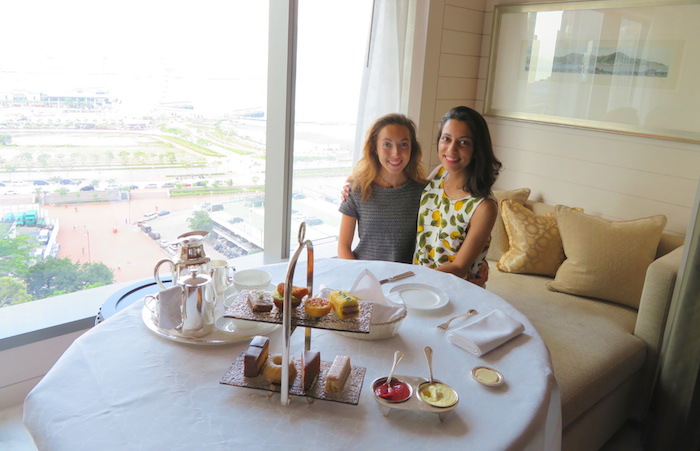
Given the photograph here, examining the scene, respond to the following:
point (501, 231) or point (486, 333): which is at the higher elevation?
point (486, 333)

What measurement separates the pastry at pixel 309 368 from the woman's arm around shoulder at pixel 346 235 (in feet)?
3.93

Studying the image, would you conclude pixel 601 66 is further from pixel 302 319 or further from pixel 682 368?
pixel 302 319

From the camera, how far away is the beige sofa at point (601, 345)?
1.97 m

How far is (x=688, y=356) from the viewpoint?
205 cm

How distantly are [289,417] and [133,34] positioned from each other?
197cm

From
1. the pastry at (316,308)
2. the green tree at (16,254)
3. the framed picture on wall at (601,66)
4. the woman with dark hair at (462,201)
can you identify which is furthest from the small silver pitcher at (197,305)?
the framed picture on wall at (601,66)

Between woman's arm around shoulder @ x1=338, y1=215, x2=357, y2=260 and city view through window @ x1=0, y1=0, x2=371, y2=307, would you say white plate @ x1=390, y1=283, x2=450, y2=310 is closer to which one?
woman's arm around shoulder @ x1=338, y1=215, x2=357, y2=260

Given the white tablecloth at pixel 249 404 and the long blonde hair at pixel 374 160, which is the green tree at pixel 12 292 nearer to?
the white tablecloth at pixel 249 404

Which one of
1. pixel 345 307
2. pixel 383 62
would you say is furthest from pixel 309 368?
pixel 383 62

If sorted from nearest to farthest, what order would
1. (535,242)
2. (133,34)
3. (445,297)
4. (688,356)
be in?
(445,297)
(688,356)
(133,34)
(535,242)

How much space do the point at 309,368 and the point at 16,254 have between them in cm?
177

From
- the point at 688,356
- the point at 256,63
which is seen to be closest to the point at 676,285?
the point at 688,356

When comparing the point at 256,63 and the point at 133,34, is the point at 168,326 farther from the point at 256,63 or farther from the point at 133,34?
the point at 256,63

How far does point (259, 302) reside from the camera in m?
1.12
